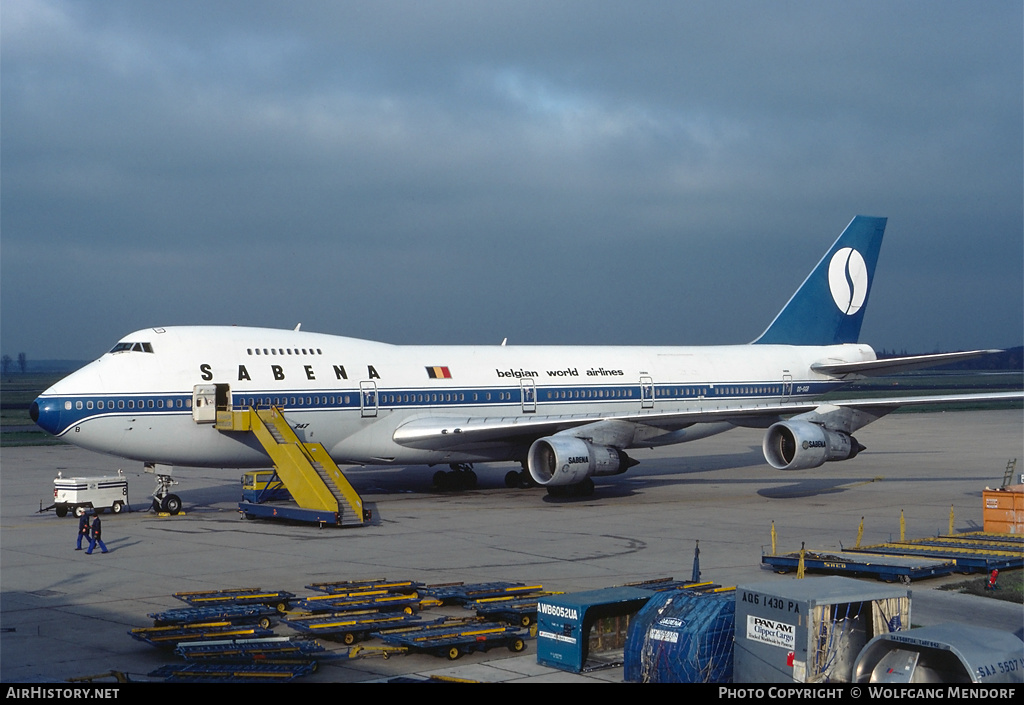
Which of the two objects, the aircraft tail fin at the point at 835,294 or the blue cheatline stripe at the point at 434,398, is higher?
the aircraft tail fin at the point at 835,294

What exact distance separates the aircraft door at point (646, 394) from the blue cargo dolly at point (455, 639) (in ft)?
74.4

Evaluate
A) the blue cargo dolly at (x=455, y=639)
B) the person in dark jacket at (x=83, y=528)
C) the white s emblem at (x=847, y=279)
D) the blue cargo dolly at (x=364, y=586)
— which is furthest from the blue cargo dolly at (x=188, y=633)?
the white s emblem at (x=847, y=279)

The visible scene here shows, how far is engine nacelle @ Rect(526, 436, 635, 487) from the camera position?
28922 millimetres

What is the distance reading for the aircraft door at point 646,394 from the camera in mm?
36531

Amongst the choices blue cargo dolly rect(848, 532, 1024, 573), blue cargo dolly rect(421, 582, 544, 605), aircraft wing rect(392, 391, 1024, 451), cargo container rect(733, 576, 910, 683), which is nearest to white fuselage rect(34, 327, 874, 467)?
aircraft wing rect(392, 391, 1024, 451)

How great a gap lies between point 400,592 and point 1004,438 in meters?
48.2

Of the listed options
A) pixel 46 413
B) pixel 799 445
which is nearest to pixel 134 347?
pixel 46 413

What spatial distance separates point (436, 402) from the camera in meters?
32.0

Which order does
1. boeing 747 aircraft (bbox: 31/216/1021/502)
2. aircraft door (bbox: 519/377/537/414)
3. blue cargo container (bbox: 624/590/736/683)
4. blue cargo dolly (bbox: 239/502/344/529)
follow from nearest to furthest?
1. blue cargo container (bbox: 624/590/736/683)
2. blue cargo dolly (bbox: 239/502/344/529)
3. boeing 747 aircraft (bbox: 31/216/1021/502)
4. aircraft door (bbox: 519/377/537/414)

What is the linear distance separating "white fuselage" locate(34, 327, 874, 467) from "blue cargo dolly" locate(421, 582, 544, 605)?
42.8 ft

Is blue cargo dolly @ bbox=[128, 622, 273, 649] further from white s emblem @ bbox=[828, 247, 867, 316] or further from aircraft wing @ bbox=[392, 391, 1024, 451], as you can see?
white s emblem @ bbox=[828, 247, 867, 316]

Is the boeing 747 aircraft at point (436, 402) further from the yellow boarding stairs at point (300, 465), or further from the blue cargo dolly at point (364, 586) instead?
the blue cargo dolly at point (364, 586)

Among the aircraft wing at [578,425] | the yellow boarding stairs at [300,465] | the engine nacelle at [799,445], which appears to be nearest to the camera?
the yellow boarding stairs at [300,465]
